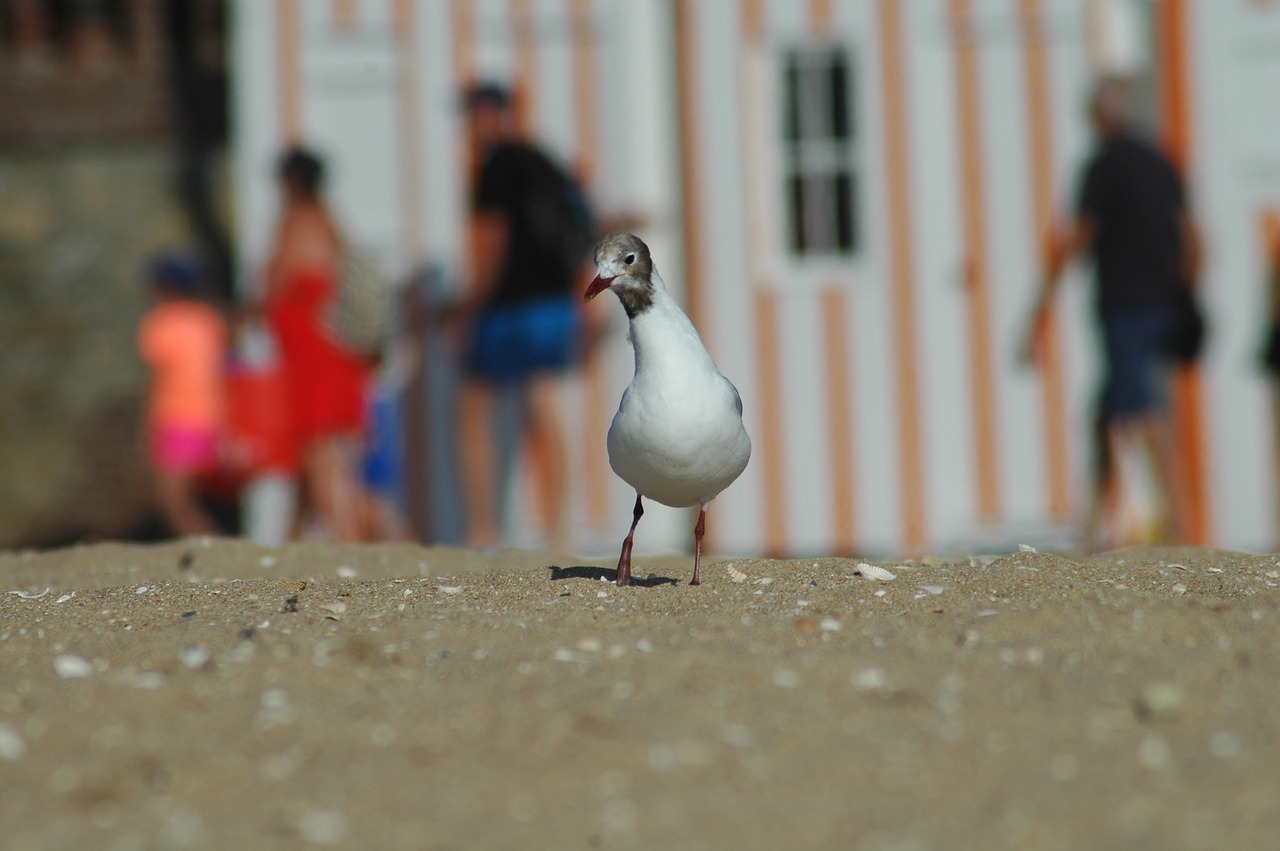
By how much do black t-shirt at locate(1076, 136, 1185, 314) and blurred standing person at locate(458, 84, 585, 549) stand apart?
213 centimetres

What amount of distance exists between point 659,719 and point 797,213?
551cm

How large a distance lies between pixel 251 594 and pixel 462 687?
1.36 meters

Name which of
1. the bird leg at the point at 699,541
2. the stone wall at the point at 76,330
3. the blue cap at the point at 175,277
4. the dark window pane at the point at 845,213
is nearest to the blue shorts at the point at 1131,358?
the dark window pane at the point at 845,213

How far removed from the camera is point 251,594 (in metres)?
4.60

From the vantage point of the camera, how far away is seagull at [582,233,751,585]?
4141mm

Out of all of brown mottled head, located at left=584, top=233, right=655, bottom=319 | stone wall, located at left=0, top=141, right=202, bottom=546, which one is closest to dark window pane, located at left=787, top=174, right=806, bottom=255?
brown mottled head, located at left=584, top=233, right=655, bottom=319

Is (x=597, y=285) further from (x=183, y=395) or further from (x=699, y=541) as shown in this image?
(x=183, y=395)

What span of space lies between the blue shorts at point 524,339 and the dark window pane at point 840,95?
171cm

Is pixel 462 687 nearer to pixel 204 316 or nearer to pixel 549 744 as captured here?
pixel 549 744

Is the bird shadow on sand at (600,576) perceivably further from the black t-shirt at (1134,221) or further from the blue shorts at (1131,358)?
the black t-shirt at (1134,221)

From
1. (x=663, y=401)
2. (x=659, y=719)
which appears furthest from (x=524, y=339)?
(x=659, y=719)

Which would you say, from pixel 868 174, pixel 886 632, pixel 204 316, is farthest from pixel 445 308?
pixel 886 632

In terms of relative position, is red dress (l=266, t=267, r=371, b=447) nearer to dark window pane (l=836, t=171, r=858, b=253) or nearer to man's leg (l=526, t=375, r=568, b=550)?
man's leg (l=526, t=375, r=568, b=550)

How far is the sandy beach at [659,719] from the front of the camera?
2.81 m
